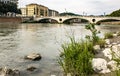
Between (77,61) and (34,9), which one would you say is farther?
(34,9)

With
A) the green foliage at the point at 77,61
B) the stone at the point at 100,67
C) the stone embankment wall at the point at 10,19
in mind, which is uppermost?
the green foliage at the point at 77,61

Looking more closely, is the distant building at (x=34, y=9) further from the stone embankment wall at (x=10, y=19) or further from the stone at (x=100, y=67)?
the stone at (x=100, y=67)

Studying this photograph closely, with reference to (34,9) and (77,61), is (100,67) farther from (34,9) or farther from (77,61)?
(34,9)

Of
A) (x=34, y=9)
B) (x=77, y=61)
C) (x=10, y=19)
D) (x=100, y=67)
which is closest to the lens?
(x=77, y=61)

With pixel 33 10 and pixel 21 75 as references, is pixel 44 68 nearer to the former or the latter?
pixel 21 75

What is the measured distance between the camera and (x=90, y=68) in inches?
368

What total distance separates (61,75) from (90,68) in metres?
1.30

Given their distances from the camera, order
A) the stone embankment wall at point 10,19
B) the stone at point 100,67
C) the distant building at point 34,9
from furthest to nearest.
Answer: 1. the distant building at point 34,9
2. the stone embankment wall at point 10,19
3. the stone at point 100,67

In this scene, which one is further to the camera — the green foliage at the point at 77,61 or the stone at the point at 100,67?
the stone at the point at 100,67

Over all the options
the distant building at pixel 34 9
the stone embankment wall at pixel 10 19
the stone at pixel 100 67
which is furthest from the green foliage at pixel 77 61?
the distant building at pixel 34 9

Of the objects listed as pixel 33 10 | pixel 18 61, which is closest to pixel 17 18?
pixel 33 10

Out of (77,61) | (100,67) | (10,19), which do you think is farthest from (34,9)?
(77,61)

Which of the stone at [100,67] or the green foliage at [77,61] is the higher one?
the green foliage at [77,61]

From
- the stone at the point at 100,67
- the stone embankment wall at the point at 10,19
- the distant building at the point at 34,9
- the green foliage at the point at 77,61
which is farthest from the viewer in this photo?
the distant building at the point at 34,9
